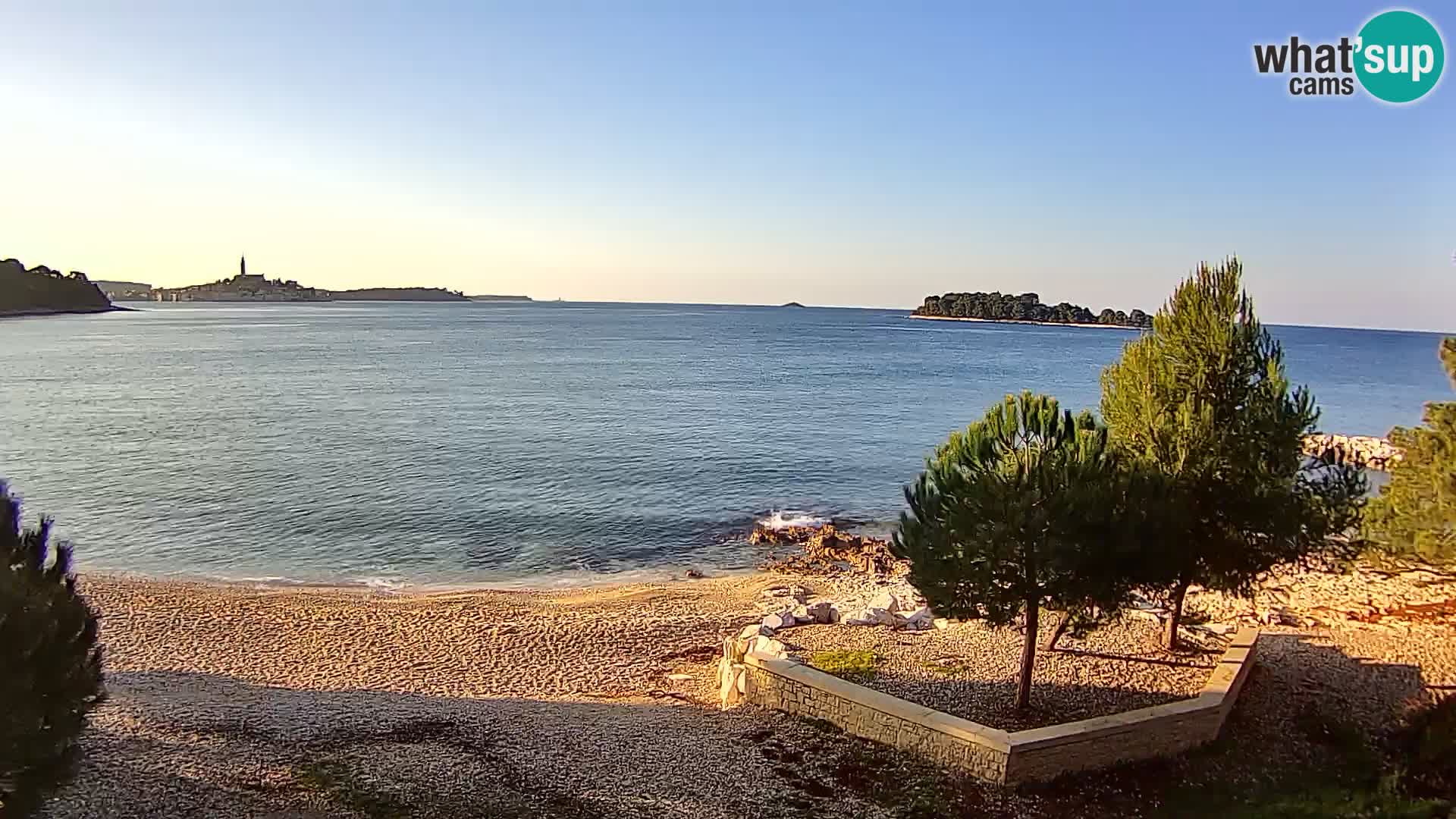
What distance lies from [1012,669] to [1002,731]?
12.3 feet

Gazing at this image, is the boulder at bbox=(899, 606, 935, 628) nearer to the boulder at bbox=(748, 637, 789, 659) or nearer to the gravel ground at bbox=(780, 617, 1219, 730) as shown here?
the gravel ground at bbox=(780, 617, 1219, 730)

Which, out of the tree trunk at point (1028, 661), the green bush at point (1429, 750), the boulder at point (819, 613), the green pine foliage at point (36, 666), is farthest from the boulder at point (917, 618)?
the green pine foliage at point (36, 666)

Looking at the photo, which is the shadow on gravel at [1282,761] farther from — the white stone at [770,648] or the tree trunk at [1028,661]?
the white stone at [770,648]

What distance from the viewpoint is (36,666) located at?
7.81 m

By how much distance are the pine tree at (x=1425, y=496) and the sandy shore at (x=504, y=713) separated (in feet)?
7.36

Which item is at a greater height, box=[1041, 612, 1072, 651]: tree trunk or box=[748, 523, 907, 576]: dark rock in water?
box=[1041, 612, 1072, 651]: tree trunk

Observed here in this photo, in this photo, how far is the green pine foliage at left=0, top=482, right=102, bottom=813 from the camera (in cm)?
754

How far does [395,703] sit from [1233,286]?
15.0 metres

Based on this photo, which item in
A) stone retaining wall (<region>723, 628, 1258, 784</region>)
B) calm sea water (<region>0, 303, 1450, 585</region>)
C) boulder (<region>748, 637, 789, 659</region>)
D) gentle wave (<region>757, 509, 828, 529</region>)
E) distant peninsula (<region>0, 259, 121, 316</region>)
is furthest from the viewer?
distant peninsula (<region>0, 259, 121, 316</region>)

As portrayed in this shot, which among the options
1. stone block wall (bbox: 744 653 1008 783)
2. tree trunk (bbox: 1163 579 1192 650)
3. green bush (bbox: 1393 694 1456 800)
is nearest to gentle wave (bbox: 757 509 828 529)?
tree trunk (bbox: 1163 579 1192 650)

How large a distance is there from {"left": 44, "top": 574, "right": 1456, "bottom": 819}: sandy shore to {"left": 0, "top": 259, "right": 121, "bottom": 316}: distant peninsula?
646 ft

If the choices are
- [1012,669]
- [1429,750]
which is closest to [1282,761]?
[1429,750]

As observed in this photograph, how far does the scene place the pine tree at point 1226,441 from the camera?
522 inches

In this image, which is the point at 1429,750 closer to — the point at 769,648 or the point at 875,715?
the point at 875,715
